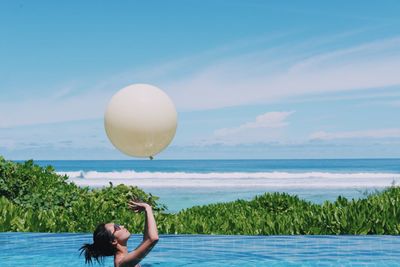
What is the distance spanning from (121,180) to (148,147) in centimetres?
5757

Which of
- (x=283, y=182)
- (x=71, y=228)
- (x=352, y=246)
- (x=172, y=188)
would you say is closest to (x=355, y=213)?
(x=352, y=246)

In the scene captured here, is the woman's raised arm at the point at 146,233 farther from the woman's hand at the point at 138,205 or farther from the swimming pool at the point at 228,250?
the swimming pool at the point at 228,250

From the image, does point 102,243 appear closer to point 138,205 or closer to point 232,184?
point 138,205

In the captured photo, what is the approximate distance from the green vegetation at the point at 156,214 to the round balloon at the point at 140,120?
515 cm

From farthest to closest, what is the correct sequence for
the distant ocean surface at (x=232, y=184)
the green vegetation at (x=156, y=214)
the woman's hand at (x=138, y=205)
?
the distant ocean surface at (x=232, y=184), the green vegetation at (x=156, y=214), the woman's hand at (x=138, y=205)

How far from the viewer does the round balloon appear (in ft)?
24.9

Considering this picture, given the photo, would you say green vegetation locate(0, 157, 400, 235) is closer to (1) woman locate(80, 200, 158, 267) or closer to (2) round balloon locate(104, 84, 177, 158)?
(2) round balloon locate(104, 84, 177, 158)

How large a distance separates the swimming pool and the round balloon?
2799 millimetres

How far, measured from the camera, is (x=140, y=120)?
7594mm

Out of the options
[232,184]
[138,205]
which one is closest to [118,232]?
[138,205]

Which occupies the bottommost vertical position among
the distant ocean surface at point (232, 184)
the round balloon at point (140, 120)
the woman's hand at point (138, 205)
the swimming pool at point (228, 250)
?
the swimming pool at point (228, 250)

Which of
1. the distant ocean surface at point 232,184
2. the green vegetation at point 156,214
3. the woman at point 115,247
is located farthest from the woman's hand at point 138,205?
the distant ocean surface at point 232,184

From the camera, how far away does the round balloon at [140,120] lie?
760 cm

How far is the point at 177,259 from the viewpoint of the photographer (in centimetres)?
1012
